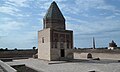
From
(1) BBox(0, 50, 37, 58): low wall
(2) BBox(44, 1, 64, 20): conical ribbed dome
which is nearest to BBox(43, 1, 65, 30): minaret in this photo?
(2) BBox(44, 1, 64, 20): conical ribbed dome

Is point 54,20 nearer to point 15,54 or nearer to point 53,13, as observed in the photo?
point 53,13

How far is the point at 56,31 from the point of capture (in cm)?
2048

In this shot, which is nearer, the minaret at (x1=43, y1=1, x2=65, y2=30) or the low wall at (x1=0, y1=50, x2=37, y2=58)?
→ the minaret at (x1=43, y1=1, x2=65, y2=30)

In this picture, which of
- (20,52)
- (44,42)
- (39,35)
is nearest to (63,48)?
(44,42)

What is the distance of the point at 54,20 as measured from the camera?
21.1 meters

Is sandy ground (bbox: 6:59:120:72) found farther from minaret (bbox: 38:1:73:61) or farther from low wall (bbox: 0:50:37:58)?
low wall (bbox: 0:50:37:58)

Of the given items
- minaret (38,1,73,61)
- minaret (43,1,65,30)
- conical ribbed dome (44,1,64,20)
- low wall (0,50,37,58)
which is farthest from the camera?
low wall (0,50,37,58)

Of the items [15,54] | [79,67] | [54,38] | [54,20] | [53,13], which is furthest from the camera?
[15,54]

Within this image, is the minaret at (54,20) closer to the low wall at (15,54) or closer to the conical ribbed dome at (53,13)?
the conical ribbed dome at (53,13)

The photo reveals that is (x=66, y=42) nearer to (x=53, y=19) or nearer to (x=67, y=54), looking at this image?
(x=67, y=54)

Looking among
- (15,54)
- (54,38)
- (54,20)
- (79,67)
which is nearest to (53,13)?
(54,20)

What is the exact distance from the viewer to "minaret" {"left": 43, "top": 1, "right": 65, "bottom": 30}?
21.1m

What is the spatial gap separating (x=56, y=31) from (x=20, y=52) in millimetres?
13635

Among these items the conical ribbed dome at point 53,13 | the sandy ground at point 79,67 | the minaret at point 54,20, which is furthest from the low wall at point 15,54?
the sandy ground at point 79,67
